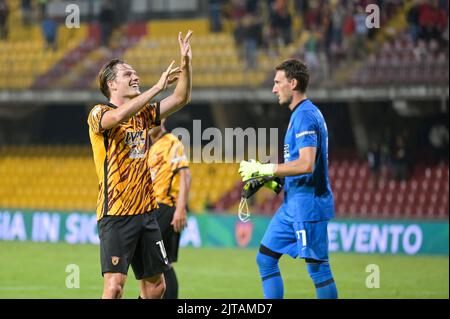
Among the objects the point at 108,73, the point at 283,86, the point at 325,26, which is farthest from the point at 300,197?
the point at 325,26

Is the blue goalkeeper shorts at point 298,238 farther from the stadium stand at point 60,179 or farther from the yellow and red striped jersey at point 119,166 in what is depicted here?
the stadium stand at point 60,179

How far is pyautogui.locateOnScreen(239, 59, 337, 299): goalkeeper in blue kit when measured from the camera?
8.71 m

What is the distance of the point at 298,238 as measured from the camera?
28.9 feet

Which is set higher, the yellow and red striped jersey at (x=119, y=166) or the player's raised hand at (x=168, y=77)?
the player's raised hand at (x=168, y=77)

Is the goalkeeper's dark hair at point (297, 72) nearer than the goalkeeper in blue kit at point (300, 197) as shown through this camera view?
No

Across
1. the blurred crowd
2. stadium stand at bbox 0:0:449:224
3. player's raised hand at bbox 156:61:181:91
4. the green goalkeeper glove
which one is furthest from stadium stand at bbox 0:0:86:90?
the green goalkeeper glove

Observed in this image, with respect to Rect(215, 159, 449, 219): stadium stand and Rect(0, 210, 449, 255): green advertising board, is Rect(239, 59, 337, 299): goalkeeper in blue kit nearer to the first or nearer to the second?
Rect(0, 210, 449, 255): green advertising board

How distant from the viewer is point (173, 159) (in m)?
11.2

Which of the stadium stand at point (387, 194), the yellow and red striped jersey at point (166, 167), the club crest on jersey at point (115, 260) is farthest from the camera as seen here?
the stadium stand at point (387, 194)

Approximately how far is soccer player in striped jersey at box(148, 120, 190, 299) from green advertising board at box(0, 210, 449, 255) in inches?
364

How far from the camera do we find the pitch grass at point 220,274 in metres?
13.2

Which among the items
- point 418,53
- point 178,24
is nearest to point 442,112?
point 418,53

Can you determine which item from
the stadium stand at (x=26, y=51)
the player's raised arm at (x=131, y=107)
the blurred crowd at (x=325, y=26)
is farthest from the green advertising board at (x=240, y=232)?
the player's raised arm at (x=131, y=107)

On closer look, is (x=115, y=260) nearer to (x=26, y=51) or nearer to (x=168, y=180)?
(x=168, y=180)
